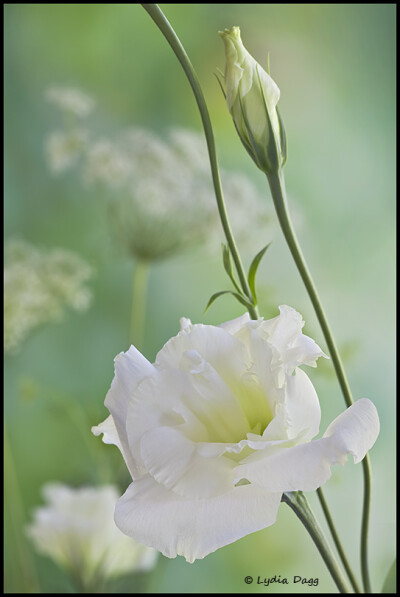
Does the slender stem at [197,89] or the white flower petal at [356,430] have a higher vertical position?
the slender stem at [197,89]

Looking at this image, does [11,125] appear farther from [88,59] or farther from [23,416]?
[23,416]

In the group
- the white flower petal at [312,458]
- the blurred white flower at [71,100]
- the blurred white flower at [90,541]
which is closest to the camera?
the white flower petal at [312,458]

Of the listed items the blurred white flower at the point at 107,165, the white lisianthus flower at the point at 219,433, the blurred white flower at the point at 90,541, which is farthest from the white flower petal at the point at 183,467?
the blurred white flower at the point at 107,165

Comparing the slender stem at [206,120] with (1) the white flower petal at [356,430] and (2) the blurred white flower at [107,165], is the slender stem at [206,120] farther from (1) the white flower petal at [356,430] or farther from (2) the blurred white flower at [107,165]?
(2) the blurred white flower at [107,165]

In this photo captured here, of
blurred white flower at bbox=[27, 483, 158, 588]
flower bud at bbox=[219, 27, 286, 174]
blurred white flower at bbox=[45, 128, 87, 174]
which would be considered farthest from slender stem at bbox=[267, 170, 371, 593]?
blurred white flower at bbox=[45, 128, 87, 174]

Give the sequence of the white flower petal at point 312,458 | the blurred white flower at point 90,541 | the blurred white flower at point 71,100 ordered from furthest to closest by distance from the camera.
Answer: the blurred white flower at point 71,100 < the blurred white flower at point 90,541 < the white flower petal at point 312,458

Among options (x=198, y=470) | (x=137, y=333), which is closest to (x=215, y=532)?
(x=198, y=470)

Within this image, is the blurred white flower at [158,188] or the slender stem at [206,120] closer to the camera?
the slender stem at [206,120]
